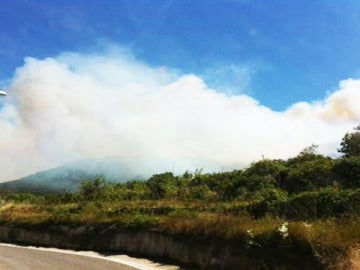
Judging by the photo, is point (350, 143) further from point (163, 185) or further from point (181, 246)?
point (181, 246)

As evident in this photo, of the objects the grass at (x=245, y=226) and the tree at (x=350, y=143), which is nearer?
the grass at (x=245, y=226)

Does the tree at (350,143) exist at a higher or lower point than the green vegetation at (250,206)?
higher

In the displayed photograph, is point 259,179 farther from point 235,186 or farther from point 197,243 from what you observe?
point 197,243

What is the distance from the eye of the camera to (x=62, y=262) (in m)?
24.2

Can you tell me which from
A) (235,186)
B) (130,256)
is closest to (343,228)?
(130,256)

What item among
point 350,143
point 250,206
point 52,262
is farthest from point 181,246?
point 350,143

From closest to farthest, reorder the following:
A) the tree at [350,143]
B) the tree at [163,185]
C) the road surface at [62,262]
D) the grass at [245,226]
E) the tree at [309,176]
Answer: the grass at [245,226] → the road surface at [62,262] → the tree at [309,176] → the tree at [163,185] → the tree at [350,143]

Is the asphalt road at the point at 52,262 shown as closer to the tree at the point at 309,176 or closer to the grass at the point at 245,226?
the grass at the point at 245,226

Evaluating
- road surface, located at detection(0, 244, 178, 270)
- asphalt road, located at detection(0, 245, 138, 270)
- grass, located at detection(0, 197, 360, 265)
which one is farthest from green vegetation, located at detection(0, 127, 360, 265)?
asphalt road, located at detection(0, 245, 138, 270)

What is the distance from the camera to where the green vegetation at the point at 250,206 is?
17641 millimetres

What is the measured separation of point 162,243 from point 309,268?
1023 centimetres

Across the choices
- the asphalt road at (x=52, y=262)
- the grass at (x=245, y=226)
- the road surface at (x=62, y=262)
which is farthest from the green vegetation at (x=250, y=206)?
the asphalt road at (x=52, y=262)

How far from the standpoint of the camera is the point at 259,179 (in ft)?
176

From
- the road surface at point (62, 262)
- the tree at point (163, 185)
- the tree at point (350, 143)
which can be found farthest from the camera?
the tree at point (350, 143)
